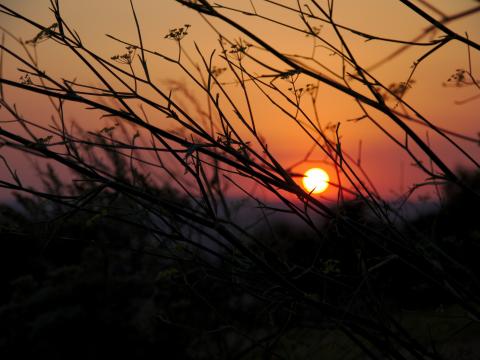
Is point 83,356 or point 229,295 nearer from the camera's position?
point 83,356

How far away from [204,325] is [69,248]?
3.27 meters

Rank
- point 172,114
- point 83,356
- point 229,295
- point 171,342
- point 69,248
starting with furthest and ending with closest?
point 69,248
point 229,295
point 171,342
point 83,356
point 172,114

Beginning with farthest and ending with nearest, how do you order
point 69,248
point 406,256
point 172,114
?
point 69,248 < point 406,256 < point 172,114

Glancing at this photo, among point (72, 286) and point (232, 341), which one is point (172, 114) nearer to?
point (72, 286)

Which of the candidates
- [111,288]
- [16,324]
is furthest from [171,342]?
[16,324]

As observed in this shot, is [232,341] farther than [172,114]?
Yes

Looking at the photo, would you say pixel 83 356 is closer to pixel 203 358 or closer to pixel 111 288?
pixel 111 288

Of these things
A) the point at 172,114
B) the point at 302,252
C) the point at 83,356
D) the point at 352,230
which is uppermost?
the point at 302,252

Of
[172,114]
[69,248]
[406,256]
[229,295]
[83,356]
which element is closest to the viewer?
[172,114]

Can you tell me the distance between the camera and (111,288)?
25.3 feet

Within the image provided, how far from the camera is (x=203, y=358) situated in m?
7.87

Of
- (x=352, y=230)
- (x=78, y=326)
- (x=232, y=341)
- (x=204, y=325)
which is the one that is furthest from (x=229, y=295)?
(x=352, y=230)

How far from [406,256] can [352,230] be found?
17 cm

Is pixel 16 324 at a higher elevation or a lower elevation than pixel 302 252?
lower
